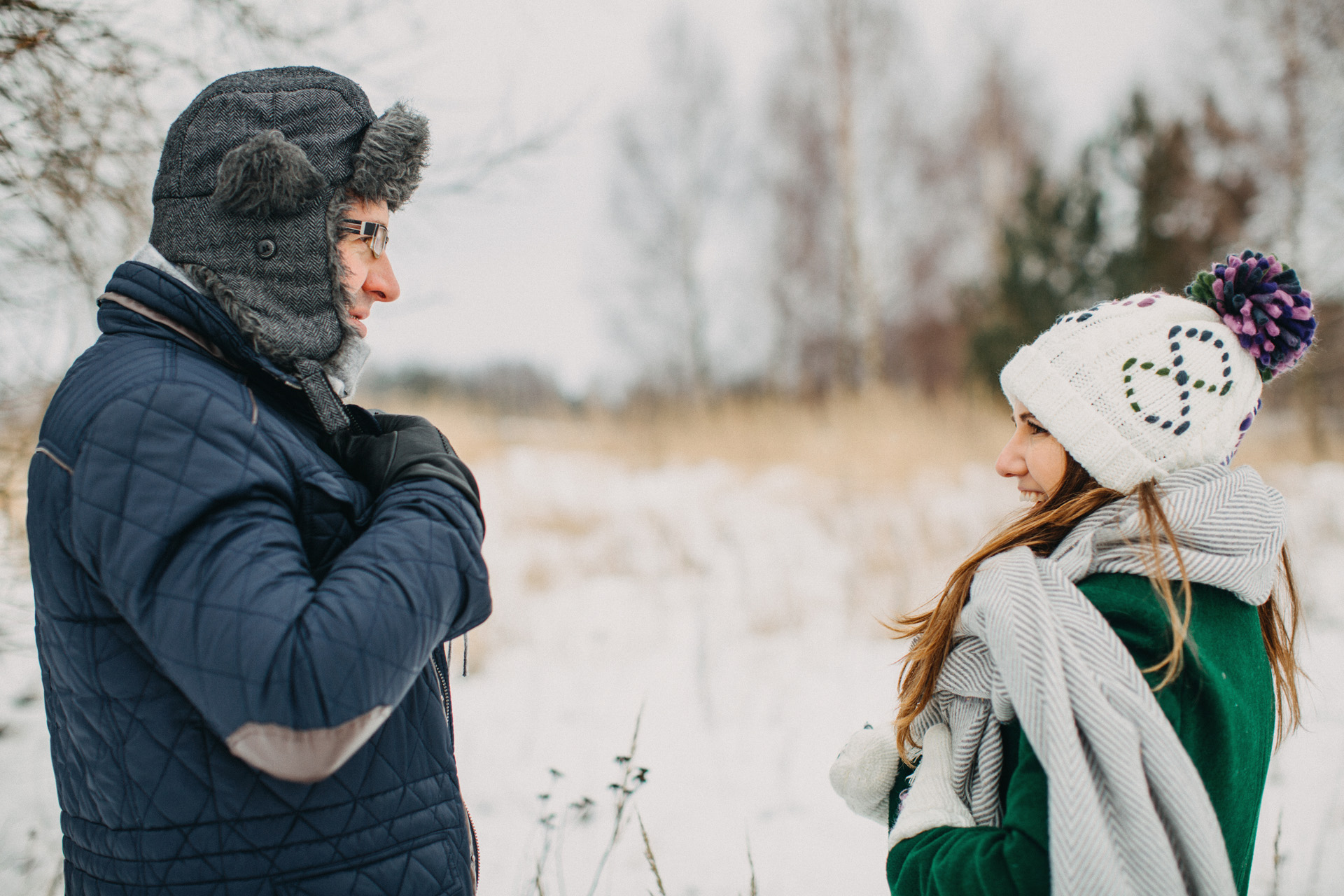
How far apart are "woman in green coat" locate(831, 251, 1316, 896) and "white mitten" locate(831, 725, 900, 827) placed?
5 cm

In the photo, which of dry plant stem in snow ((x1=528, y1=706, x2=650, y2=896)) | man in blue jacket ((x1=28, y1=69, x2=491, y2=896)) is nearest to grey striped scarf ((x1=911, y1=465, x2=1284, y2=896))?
man in blue jacket ((x1=28, y1=69, x2=491, y2=896))

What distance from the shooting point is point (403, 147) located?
1.12 metres

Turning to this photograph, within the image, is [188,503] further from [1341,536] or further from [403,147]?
[1341,536]

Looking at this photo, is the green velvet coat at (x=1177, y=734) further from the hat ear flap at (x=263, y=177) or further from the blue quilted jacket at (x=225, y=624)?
the hat ear flap at (x=263, y=177)

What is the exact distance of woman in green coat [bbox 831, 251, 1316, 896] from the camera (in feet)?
3.05

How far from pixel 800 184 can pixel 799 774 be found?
43.8ft

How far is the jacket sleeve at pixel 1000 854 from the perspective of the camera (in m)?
0.94

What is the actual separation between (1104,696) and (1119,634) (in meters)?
0.11

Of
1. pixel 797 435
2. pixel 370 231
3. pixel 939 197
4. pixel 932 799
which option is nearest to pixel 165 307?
pixel 370 231

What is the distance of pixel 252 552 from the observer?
811mm

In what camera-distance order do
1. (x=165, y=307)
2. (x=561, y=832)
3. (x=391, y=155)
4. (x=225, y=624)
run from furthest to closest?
(x=561, y=832) < (x=391, y=155) < (x=165, y=307) < (x=225, y=624)

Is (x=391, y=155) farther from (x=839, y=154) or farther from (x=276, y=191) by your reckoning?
(x=839, y=154)

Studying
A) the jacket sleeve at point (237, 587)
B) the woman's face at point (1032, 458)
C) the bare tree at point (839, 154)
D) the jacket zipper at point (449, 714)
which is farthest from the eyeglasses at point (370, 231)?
the bare tree at point (839, 154)

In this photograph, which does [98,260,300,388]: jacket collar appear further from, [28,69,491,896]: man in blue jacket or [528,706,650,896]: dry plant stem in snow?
[528,706,650,896]: dry plant stem in snow
